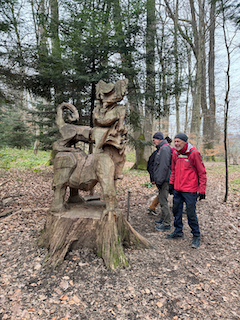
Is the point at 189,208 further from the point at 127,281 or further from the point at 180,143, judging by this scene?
the point at 127,281

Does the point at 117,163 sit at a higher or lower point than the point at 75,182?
higher

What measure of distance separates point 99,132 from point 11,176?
628 centimetres

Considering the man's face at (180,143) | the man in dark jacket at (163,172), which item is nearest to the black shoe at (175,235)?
the man in dark jacket at (163,172)

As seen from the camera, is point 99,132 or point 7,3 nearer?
point 99,132

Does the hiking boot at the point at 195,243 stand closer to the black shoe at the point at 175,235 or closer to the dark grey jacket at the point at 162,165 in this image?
the black shoe at the point at 175,235

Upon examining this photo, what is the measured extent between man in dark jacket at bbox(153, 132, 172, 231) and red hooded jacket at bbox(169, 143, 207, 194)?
53 cm

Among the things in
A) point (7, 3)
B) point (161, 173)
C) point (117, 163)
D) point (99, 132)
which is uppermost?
point (7, 3)

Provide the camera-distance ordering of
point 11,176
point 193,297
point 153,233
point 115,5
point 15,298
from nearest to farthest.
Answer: point 15,298 < point 193,297 < point 153,233 < point 115,5 < point 11,176

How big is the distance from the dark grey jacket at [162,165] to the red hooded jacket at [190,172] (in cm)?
52

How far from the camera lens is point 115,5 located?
5.89m

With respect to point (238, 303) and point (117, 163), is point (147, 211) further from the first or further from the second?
point (238, 303)

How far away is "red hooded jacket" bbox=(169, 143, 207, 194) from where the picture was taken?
3.04 meters

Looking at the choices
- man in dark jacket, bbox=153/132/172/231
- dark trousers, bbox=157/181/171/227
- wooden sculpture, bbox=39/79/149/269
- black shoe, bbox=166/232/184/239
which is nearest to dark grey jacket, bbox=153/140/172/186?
man in dark jacket, bbox=153/132/172/231

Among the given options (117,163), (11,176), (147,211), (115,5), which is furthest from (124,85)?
(11,176)
